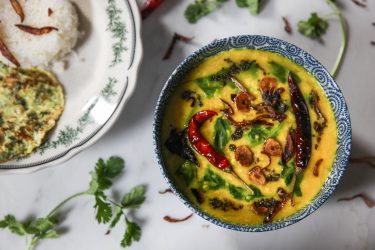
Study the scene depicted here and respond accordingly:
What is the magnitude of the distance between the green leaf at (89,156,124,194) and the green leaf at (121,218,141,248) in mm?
173

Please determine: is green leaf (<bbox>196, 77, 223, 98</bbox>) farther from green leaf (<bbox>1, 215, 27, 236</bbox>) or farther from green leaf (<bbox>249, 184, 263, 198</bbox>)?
green leaf (<bbox>1, 215, 27, 236</bbox>)

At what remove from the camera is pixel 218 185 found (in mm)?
2043

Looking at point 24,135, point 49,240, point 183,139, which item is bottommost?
point 49,240

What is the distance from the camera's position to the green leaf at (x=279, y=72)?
2.02m

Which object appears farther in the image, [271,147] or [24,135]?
[24,135]

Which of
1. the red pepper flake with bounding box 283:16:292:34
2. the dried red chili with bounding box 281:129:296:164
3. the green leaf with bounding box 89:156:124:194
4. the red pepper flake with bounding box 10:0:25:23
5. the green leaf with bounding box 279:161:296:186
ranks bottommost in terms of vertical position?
the green leaf with bounding box 89:156:124:194

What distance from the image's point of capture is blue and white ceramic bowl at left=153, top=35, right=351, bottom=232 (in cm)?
196

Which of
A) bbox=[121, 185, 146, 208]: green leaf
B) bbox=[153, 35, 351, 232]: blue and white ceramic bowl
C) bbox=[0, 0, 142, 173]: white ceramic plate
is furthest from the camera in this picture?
bbox=[121, 185, 146, 208]: green leaf

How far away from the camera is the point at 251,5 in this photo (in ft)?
7.39

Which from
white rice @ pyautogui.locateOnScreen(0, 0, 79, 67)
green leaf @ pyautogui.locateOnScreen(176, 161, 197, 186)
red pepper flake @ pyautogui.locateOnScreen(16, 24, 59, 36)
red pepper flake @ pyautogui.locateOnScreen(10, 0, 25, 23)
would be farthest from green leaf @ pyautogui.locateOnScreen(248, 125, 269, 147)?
red pepper flake @ pyautogui.locateOnScreen(10, 0, 25, 23)

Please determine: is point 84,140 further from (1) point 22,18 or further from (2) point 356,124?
(2) point 356,124

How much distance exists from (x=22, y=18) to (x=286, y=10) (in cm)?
108

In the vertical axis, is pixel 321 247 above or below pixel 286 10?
below

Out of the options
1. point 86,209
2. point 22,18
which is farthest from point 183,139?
point 22,18
